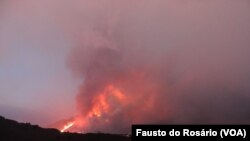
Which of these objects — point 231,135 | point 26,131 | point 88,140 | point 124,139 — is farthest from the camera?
point 124,139

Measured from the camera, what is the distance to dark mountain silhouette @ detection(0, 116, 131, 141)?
10938cm

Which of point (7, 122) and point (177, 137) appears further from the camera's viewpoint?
point (7, 122)

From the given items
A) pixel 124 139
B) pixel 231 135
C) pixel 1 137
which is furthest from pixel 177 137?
pixel 124 139

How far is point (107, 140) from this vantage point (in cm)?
12925

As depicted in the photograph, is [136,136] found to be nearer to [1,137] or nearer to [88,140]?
[1,137]

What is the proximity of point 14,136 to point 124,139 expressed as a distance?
4113 cm

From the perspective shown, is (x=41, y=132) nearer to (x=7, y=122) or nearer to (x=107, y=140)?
(x=7, y=122)

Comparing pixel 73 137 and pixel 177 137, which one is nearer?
pixel 177 137

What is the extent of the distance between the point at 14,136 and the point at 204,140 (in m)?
83.6

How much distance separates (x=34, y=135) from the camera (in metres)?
118

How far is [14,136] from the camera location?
355 ft

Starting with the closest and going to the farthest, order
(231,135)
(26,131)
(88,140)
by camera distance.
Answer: (231,135) → (26,131) → (88,140)

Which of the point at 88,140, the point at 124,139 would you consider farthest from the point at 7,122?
the point at 124,139

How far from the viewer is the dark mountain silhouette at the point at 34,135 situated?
10938cm
